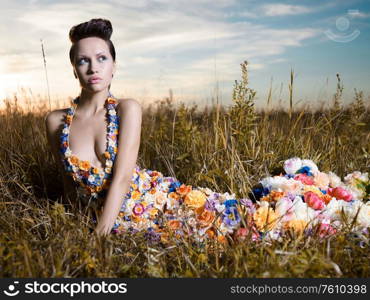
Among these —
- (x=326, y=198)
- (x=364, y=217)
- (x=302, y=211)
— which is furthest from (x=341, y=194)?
(x=302, y=211)

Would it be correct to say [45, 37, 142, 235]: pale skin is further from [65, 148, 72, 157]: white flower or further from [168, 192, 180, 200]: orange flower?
[168, 192, 180, 200]: orange flower

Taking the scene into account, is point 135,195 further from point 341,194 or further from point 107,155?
point 341,194

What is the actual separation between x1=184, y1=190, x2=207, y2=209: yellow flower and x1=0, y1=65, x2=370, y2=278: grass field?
0.49 ft

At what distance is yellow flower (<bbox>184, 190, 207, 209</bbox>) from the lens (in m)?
2.94

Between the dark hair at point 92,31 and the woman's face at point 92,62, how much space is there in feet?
0.12

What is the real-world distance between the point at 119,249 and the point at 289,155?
2.17 metres

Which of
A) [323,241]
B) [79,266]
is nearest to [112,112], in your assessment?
[79,266]

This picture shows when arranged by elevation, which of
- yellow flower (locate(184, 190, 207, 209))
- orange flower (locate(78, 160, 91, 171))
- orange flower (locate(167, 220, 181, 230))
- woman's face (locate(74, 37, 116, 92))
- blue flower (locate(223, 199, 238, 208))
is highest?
woman's face (locate(74, 37, 116, 92))

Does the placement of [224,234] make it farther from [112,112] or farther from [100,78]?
[100,78]

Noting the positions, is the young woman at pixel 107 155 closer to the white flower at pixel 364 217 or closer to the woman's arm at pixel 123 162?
the woman's arm at pixel 123 162

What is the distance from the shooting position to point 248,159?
3770mm

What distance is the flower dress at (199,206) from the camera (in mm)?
2666

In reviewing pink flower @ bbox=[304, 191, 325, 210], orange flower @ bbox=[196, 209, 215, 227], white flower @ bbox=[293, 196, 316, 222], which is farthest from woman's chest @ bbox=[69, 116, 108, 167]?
pink flower @ bbox=[304, 191, 325, 210]

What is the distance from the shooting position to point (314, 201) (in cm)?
302
